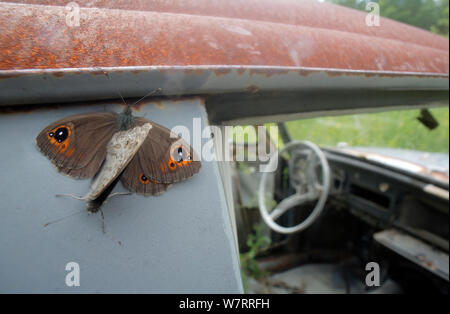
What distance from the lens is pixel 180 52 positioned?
0.73 metres

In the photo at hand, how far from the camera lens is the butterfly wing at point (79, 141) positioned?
660 millimetres

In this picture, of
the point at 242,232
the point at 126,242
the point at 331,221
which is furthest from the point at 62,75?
the point at 331,221

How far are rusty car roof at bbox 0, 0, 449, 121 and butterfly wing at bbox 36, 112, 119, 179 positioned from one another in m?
0.07

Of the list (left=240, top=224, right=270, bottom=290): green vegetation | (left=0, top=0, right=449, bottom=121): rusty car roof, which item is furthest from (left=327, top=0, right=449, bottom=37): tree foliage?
(left=0, top=0, right=449, bottom=121): rusty car roof

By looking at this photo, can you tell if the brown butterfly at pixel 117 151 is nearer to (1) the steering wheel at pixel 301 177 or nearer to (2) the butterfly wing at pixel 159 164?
(2) the butterfly wing at pixel 159 164

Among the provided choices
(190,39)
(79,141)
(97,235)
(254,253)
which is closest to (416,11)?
(254,253)

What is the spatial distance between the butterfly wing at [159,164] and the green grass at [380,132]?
524 centimetres

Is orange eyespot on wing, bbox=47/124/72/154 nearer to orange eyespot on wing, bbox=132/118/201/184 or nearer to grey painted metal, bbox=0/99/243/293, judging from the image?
grey painted metal, bbox=0/99/243/293

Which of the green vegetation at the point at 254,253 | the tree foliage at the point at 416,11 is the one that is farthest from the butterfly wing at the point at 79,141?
the tree foliage at the point at 416,11

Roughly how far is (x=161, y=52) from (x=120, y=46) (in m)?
0.10

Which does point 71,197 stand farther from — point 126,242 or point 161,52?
point 161,52

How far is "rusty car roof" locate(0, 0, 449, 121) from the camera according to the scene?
2.05ft

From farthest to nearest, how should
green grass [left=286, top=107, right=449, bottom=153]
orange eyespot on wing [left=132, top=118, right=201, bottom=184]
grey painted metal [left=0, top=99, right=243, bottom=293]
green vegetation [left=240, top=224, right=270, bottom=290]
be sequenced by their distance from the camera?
green grass [left=286, top=107, right=449, bottom=153], green vegetation [left=240, top=224, right=270, bottom=290], orange eyespot on wing [left=132, top=118, right=201, bottom=184], grey painted metal [left=0, top=99, right=243, bottom=293]

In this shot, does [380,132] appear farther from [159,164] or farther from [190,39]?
[159,164]
